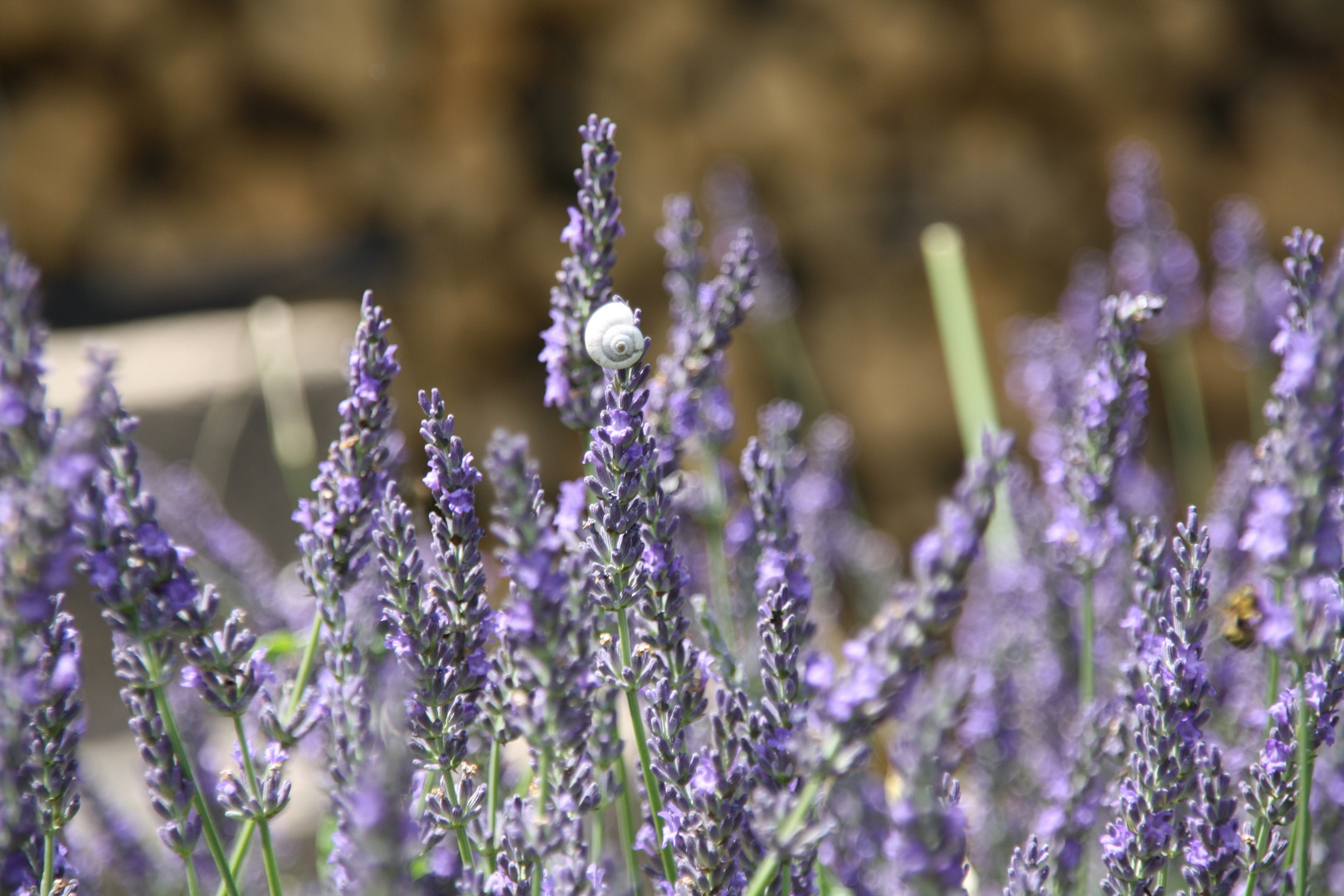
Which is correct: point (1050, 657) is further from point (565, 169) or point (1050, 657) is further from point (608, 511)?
point (565, 169)

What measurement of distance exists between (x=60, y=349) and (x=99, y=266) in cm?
104

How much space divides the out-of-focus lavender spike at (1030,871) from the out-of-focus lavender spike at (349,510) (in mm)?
431

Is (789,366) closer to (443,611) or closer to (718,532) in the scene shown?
(718,532)

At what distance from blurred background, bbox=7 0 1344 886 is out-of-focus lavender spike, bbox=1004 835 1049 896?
2.01m

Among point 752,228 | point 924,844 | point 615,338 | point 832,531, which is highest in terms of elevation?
point 752,228

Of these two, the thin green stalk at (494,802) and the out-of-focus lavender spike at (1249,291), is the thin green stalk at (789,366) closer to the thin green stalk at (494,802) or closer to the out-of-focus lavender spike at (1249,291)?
the out-of-focus lavender spike at (1249,291)

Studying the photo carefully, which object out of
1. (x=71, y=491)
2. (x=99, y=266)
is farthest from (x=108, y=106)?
(x=71, y=491)

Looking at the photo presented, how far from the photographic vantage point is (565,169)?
9.91 feet

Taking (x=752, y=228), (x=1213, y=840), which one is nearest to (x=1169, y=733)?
(x=1213, y=840)

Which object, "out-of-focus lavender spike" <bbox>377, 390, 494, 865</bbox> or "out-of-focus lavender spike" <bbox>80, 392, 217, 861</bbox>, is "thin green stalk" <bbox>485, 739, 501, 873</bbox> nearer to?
"out-of-focus lavender spike" <bbox>377, 390, 494, 865</bbox>

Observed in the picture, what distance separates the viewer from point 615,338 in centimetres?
67

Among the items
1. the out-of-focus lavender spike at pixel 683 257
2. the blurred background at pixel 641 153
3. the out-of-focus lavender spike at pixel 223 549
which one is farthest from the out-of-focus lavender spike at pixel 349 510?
the blurred background at pixel 641 153

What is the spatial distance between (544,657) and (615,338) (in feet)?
0.67

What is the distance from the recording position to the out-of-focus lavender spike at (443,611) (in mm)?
682
